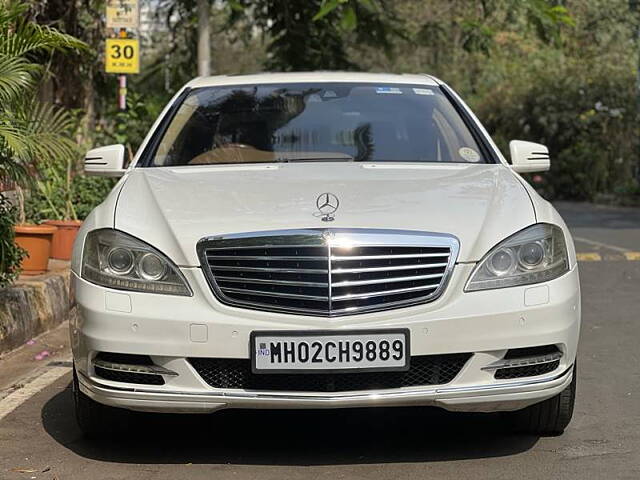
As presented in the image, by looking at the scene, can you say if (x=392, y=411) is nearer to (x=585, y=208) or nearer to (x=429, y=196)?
(x=429, y=196)

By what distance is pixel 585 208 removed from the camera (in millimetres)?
21141

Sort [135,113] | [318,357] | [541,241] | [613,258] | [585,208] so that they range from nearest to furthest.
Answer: [318,357] → [541,241] → [613,258] → [135,113] → [585,208]

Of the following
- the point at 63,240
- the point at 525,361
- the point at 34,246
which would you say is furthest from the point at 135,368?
the point at 63,240

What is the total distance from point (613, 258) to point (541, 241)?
308 inches

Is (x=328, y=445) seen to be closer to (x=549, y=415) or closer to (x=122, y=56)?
(x=549, y=415)

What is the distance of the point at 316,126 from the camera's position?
20.7ft

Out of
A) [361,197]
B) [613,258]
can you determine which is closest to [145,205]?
[361,197]

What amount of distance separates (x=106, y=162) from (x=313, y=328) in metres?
1.84

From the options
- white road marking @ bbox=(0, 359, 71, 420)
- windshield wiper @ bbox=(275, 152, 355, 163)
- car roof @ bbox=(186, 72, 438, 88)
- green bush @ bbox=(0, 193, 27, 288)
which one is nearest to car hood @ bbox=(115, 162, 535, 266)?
windshield wiper @ bbox=(275, 152, 355, 163)

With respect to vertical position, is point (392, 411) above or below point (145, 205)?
below

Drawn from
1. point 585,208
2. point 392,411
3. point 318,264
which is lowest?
point 585,208

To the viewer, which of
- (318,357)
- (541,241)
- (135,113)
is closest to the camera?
(318,357)

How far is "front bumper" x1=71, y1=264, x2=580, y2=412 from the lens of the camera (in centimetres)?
473

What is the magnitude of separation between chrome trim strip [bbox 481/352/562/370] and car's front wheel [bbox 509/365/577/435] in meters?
0.35
